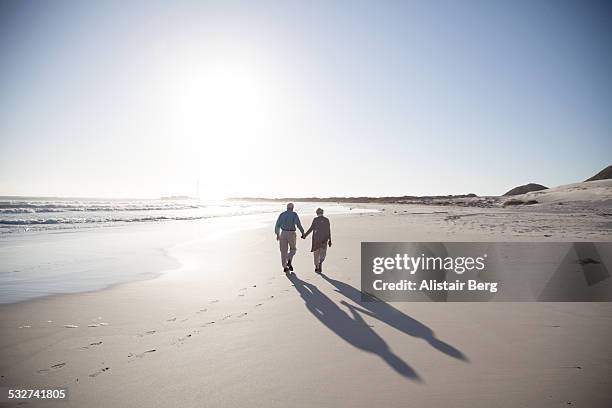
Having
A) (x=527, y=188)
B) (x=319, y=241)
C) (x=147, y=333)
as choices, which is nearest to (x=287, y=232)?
(x=319, y=241)

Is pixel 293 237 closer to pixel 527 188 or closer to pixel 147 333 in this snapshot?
pixel 147 333

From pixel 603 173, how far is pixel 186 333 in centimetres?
16654

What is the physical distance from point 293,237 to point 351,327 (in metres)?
5.83

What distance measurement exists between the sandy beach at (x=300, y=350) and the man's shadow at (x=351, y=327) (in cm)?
3

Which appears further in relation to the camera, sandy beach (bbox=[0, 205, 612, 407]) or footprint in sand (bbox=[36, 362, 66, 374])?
footprint in sand (bbox=[36, 362, 66, 374])

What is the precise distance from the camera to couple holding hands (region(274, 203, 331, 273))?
10.9 metres

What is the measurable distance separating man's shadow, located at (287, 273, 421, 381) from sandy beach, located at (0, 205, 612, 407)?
28mm

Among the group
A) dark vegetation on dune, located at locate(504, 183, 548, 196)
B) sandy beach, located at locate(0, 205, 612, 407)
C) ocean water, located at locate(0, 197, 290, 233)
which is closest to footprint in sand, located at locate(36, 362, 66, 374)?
sandy beach, located at locate(0, 205, 612, 407)

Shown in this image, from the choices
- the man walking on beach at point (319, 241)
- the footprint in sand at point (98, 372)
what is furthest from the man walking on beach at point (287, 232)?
the footprint in sand at point (98, 372)

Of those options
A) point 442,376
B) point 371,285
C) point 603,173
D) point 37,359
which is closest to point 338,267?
point 371,285

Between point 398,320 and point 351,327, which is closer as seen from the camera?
point 351,327

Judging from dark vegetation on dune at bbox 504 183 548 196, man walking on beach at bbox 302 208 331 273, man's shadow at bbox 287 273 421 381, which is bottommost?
man's shadow at bbox 287 273 421 381

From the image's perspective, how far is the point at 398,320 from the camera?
6039mm

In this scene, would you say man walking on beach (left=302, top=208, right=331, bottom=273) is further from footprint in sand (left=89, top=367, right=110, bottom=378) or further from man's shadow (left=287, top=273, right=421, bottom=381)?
footprint in sand (left=89, top=367, right=110, bottom=378)
